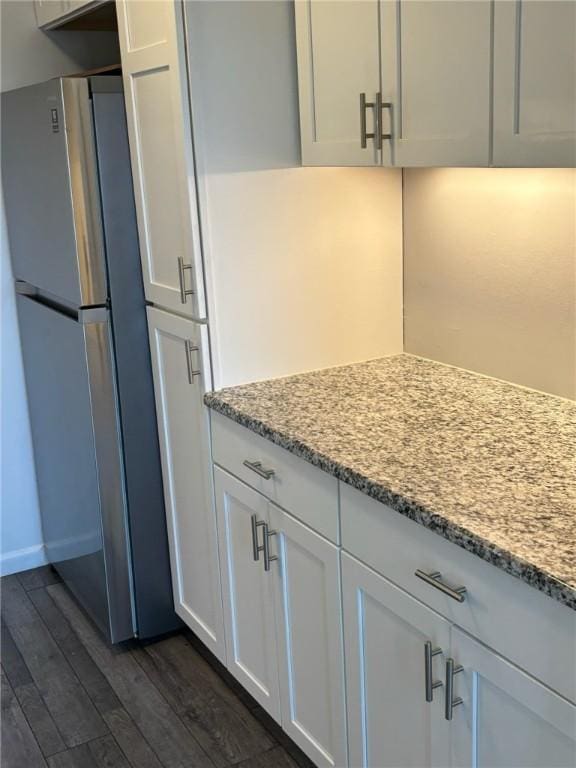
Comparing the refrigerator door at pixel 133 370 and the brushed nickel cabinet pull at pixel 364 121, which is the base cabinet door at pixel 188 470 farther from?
the brushed nickel cabinet pull at pixel 364 121

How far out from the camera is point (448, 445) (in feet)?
5.70

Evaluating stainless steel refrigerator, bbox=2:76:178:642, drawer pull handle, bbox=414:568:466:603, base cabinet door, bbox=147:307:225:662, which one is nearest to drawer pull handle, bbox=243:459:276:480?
base cabinet door, bbox=147:307:225:662

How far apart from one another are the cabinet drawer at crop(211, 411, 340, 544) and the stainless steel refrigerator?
463 mm

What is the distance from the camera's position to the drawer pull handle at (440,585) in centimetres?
140

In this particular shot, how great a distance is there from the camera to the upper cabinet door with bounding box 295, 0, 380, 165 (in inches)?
72.7

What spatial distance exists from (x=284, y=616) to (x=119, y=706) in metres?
0.77

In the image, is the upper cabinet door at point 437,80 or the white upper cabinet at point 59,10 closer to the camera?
the upper cabinet door at point 437,80

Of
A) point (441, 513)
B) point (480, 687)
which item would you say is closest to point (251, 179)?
point (441, 513)

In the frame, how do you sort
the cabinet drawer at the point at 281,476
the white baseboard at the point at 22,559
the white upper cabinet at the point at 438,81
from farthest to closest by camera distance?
the white baseboard at the point at 22,559 < the cabinet drawer at the point at 281,476 < the white upper cabinet at the point at 438,81

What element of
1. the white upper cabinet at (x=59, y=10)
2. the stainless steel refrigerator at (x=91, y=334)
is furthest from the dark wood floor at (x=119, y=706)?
the white upper cabinet at (x=59, y=10)

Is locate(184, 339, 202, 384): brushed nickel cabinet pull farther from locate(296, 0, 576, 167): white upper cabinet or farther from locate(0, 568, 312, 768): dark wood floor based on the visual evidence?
locate(0, 568, 312, 768): dark wood floor

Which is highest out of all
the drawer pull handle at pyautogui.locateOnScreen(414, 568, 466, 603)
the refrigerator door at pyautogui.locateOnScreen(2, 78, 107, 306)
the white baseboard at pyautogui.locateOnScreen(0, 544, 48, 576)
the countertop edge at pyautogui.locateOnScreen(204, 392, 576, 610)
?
the refrigerator door at pyautogui.locateOnScreen(2, 78, 107, 306)

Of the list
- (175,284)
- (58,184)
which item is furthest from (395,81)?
(58,184)

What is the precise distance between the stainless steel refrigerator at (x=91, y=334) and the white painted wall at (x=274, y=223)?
42cm
